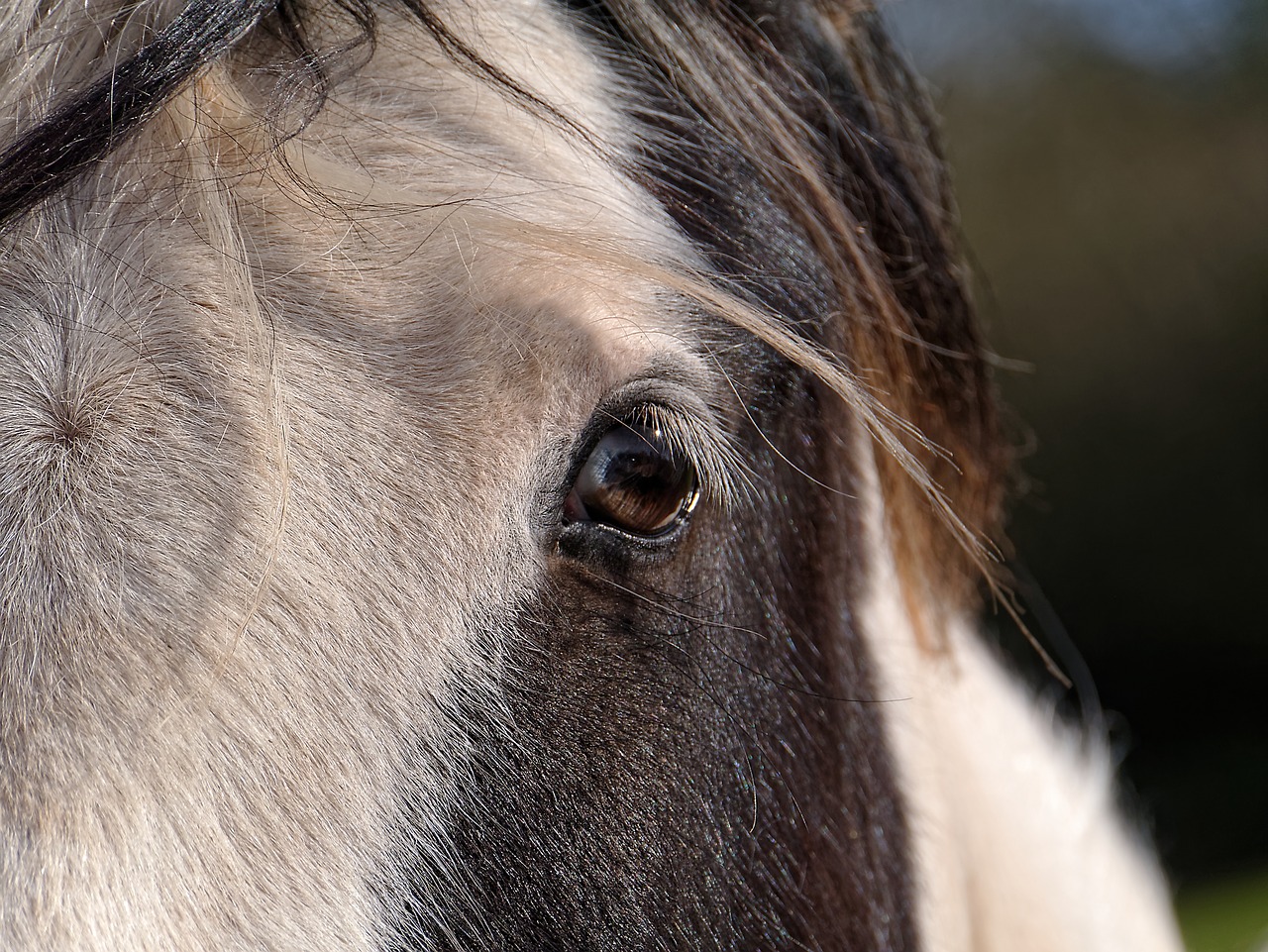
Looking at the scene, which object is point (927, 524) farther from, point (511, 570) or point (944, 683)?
A: point (511, 570)

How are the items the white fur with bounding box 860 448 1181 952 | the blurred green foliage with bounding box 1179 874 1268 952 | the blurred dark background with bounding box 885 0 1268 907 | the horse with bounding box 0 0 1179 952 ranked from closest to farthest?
the horse with bounding box 0 0 1179 952
the white fur with bounding box 860 448 1181 952
the blurred green foliage with bounding box 1179 874 1268 952
the blurred dark background with bounding box 885 0 1268 907

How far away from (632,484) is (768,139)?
1.00 feet

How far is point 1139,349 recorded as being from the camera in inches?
228

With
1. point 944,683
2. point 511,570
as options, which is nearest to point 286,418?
point 511,570

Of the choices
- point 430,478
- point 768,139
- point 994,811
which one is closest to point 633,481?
point 430,478

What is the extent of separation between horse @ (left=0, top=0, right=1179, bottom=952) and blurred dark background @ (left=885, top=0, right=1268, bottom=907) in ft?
16.2

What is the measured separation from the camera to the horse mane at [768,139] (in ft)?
2.02

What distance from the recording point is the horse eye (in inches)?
28.1

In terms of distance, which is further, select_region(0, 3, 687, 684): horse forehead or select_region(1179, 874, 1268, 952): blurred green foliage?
select_region(1179, 874, 1268, 952): blurred green foliage

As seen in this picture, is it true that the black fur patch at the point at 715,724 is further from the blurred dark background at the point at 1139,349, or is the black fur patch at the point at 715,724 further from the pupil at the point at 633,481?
the blurred dark background at the point at 1139,349

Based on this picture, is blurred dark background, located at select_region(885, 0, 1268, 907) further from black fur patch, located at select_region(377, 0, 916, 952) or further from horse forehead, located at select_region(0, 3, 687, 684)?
horse forehead, located at select_region(0, 3, 687, 684)

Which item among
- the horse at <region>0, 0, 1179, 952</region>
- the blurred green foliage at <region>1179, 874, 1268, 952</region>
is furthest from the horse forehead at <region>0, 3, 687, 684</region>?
the blurred green foliage at <region>1179, 874, 1268, 952</region>

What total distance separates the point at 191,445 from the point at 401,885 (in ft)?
0.87

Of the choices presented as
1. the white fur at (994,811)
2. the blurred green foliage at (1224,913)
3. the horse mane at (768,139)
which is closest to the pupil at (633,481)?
the horse mane at (768,139)
